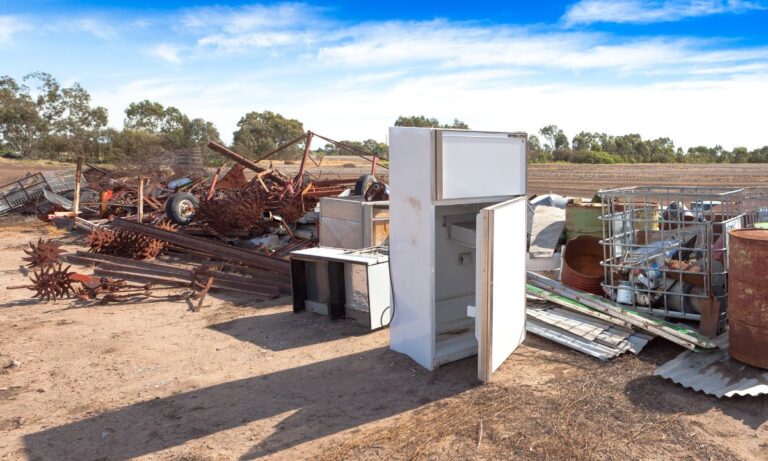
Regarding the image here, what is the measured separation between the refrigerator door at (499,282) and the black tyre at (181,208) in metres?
9.28

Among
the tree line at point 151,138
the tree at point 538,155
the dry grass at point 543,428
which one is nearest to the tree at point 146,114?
the tree line at point 151,138

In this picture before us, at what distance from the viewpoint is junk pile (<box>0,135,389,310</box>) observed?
768 centimetres

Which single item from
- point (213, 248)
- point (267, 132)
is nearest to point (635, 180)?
point (213, 248)

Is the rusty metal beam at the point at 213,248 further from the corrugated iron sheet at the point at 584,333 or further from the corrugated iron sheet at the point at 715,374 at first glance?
the corrugated iron sheet at the point at 715,374

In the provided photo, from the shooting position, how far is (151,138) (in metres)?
50.3

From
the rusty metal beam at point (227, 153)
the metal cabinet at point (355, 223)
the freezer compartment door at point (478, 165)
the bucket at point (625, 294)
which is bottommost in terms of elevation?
the bucket at point (625, 294)

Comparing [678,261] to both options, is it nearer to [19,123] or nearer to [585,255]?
[585,255]

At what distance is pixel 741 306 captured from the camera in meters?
4.39

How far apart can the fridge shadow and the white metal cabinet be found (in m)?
0.29

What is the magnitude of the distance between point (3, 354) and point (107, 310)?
5.36 feet

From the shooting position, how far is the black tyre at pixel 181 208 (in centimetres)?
1240

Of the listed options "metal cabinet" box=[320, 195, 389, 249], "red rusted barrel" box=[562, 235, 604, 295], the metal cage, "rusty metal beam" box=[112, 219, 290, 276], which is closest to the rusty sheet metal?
the metal cage

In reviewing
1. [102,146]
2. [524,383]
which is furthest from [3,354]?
[102,146]

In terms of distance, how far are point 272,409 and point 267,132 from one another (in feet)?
214
